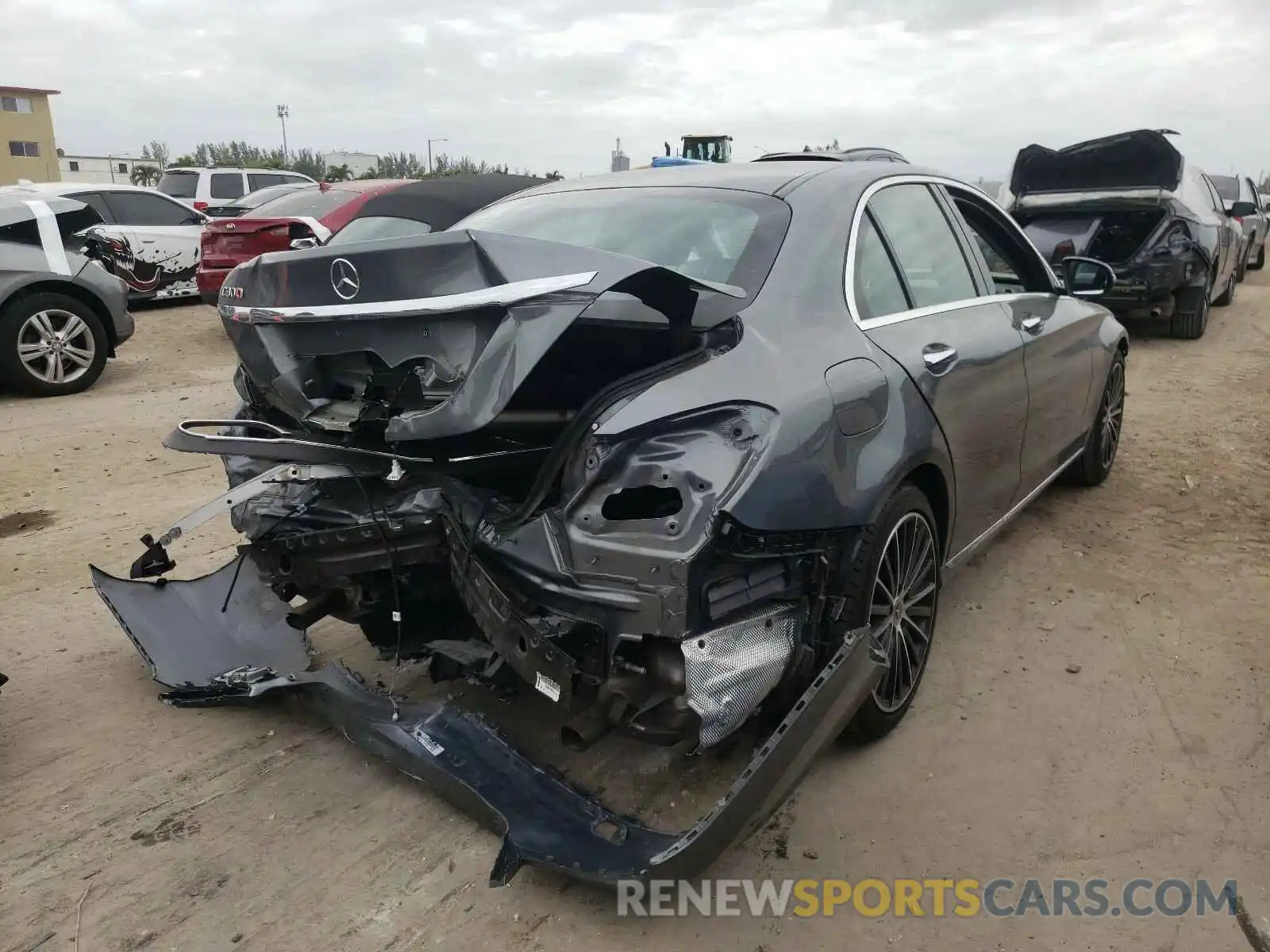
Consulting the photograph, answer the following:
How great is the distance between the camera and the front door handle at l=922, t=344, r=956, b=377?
3.11 m

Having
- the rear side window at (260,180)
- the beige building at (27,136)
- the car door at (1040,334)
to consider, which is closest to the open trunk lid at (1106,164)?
the car door at (1040,334)

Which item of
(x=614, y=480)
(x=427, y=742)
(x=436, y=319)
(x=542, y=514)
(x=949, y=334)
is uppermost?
(x=436, y=319)

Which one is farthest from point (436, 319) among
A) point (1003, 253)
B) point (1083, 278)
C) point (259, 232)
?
point (259, 232)

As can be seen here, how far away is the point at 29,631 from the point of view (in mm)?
3871

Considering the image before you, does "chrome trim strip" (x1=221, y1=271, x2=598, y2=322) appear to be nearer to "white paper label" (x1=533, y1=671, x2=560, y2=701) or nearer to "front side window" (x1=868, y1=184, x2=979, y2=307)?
"white paper label" (x1=533, y1=671, x2=560, y2=701)

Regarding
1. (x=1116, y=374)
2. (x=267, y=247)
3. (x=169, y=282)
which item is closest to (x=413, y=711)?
(x=1116, y=374)

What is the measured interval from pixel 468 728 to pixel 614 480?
973 mm

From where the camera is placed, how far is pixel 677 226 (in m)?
3.13

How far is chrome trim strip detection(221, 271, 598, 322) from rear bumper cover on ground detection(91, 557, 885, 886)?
1161 mm

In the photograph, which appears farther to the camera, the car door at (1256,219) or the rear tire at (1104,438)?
the car door at (1256,219)

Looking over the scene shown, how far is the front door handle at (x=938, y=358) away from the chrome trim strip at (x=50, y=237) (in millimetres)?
7871

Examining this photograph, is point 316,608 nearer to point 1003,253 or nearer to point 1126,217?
point 1003,253

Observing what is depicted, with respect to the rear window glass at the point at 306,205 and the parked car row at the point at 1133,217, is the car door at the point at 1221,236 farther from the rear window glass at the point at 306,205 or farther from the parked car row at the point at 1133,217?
the rear window glass at the point at 306,205

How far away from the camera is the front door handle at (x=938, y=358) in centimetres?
311
